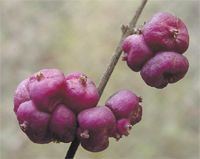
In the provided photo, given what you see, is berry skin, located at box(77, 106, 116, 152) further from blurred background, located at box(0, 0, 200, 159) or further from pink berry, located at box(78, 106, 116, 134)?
blurred background, located at box(0, 0, 200, 159)

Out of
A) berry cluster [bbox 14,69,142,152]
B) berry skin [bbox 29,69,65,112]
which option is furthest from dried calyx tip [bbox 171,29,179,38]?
berry skin [bbox 29,69,65,112]

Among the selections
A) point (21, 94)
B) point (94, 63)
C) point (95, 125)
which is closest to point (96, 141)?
point (95, 125)

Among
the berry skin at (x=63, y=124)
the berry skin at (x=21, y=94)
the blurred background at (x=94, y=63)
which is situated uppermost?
the berry skin at (x=21, y=94)

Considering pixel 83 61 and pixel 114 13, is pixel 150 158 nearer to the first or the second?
pixel 83 61

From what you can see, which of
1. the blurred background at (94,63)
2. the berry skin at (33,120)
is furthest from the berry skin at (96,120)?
the blurred background at (94,63)

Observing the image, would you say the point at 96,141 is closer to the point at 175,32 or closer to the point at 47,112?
the point at 47,112

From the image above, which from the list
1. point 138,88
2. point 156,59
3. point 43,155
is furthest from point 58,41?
point 156,59

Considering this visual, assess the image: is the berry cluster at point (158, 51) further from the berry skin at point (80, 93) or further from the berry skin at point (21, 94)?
the berry skin at point (21, 94)
